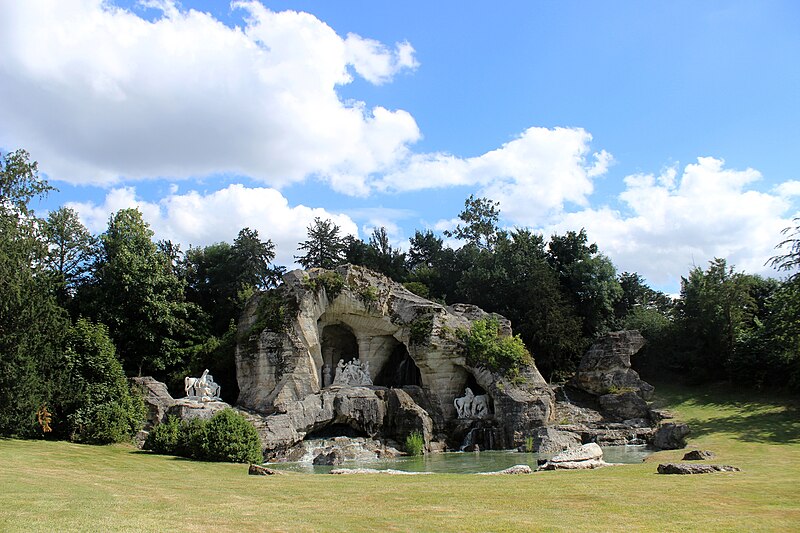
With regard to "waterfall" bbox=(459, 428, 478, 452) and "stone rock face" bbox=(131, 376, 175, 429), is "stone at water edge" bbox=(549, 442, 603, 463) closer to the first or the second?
"waterfall" bbox=(459, 428, 478, 452)

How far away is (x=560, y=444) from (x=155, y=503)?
1807 cm

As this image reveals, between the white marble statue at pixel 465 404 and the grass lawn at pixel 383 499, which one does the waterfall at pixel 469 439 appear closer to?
the white marble statue at pixel 465 404

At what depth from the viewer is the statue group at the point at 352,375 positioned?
3212 centimetres

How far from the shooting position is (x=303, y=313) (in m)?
30.7

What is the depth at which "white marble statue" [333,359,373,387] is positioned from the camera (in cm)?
3212

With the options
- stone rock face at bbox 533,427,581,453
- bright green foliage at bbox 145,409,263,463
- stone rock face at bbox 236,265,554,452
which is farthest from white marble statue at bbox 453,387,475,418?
bright green foliage at bbox 145,409,263,463

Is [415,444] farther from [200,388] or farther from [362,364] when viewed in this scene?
[200,388]

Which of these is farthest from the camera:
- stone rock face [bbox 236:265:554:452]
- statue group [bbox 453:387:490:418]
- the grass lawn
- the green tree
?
the green tree

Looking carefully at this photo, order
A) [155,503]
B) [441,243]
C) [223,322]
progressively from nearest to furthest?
[155,503] < [223,322] < [441,243]

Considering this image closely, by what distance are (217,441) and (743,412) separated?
2648cm

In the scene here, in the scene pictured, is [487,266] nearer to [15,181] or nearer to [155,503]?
[15,181]

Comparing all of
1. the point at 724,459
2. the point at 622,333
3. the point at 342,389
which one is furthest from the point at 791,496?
the point at 622,333

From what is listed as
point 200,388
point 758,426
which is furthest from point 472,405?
point 200,388

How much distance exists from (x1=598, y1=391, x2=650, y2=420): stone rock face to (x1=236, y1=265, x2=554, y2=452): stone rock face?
167 inches
